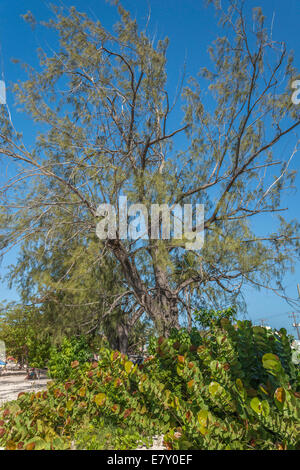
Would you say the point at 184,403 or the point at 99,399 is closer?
the point at 184,403

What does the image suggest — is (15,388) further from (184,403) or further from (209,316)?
(184,403)

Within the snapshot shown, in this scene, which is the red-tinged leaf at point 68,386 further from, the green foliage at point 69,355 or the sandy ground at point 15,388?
the green foliage at point 69,355

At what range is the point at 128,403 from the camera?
296cm

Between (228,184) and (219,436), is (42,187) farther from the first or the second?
(219,436)

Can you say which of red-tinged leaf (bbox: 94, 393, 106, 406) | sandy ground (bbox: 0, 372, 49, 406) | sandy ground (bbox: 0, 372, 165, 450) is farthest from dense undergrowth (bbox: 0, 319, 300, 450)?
sandy ground (bbox: 0, 372, 49, 406)

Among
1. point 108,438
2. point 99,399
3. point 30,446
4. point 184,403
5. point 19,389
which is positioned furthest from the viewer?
point 19,389

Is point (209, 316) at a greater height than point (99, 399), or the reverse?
point (209, 316)

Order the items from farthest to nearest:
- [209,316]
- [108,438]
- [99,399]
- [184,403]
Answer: [209,316]
[99,399]
[108,438]
[184,403]

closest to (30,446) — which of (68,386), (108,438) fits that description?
(108,438)

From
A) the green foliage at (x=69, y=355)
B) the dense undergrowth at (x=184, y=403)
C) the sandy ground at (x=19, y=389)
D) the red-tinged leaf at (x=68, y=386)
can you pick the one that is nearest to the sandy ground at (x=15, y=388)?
the sandy ground at (x=19, y=389)

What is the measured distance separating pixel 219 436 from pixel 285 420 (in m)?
0.42

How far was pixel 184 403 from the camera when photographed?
7.15 feet

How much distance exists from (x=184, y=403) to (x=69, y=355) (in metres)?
5.78

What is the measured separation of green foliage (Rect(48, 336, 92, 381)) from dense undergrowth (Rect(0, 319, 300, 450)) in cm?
361
